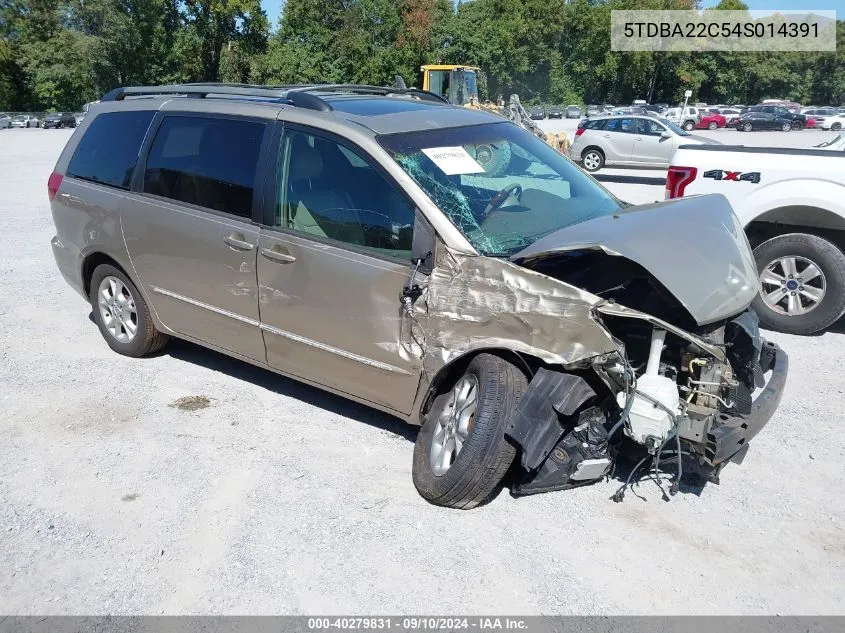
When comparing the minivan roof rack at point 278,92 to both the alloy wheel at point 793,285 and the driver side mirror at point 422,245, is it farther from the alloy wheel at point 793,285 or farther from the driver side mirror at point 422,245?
the alloy wheel at point 793,285

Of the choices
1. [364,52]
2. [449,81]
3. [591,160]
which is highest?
[364,52]

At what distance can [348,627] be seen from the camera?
2.82 meters

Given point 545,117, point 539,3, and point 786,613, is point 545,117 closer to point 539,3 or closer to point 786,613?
point 539,3

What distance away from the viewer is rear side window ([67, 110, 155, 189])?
4.95 meters

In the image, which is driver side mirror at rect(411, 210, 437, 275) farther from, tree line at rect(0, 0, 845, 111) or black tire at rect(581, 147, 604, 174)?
tree line at rect(0, 0, 845, 111)

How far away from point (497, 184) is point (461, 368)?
3.68ft

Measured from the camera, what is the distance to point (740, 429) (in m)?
3.33

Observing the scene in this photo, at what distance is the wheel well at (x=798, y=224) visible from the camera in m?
5.95

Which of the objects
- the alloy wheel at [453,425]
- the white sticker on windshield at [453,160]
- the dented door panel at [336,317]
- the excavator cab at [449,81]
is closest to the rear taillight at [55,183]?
the dented door panel at [336,317]

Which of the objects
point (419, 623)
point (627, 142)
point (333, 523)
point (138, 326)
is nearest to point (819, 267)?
point (333, 523)

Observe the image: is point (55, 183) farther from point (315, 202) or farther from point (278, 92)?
point (315, 202)

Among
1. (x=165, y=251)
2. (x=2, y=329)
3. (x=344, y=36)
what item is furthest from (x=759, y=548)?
(x=344, y=36)

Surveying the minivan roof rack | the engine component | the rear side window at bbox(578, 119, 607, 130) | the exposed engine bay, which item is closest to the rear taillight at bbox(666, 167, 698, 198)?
the minivan roof rack

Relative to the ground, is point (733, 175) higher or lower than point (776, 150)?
lower
